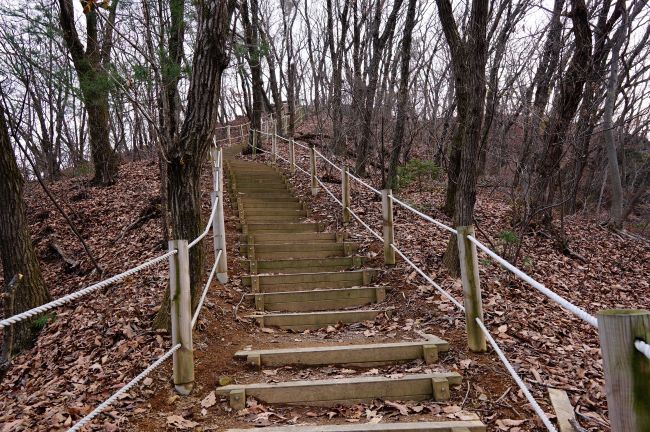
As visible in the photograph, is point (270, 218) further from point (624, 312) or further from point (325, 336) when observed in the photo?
point (624, 312)

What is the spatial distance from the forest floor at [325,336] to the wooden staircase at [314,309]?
13 centimetres

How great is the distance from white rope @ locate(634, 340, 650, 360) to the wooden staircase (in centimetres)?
175

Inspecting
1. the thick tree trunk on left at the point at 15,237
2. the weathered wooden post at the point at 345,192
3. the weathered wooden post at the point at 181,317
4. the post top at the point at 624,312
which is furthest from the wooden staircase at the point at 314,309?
the thick tree trunk on left at the point at 15,237

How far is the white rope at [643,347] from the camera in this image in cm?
137

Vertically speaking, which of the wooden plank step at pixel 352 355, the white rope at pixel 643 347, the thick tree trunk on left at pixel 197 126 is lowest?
the wooden plank step at pixel 352 355

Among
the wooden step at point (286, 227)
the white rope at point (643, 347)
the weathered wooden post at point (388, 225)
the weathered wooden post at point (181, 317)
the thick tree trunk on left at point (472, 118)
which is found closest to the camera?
the white rope at point (643, 347)

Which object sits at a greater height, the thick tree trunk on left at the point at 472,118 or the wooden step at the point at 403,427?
the thick tree trunk on left at the point at 472,118

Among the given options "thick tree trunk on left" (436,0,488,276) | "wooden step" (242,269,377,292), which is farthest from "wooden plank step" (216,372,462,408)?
"wooden step" (242,269,377,292)

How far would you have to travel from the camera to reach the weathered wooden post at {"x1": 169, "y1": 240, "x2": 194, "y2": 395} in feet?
11.3

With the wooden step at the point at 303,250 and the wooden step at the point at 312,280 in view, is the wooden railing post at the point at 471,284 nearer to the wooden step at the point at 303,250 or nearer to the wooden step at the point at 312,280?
the wooden step at the point at 312,280

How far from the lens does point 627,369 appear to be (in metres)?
1.48

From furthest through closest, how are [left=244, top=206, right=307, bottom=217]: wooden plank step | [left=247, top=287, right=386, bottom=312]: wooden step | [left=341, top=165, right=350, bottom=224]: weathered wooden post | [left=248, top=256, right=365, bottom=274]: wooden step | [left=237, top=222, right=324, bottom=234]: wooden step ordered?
[left=244, top=206, right=307, bottom=217]: wooden plank step → [left=237, top=222, right=324, bottom=234]: wooden step → [left=341, top=165, right=350, bottom=224]: weathered wooden post → [left=248, top=256, right=365, bottom=274]: wooden step → [left=247, top=287, right=386, bottom=312]: wooden step

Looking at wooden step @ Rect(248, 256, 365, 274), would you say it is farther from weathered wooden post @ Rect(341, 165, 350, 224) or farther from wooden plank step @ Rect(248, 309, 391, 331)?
weathered wooden post @ Rect(341, 165, 350, 224)

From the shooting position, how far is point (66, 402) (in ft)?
11.9
